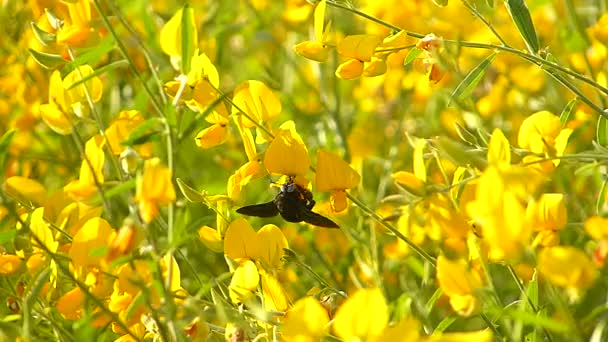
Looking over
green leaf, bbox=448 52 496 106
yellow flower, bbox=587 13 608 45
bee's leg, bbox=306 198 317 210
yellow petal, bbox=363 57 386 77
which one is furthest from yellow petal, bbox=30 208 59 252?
yellow flower, bbox=587 13 608 45

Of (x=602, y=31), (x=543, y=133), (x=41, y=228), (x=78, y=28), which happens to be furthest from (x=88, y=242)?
(x=602, y=31)

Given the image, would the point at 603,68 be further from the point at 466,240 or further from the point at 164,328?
the point at 164,328

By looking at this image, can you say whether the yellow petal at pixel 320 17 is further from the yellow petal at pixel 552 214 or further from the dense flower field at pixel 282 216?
the yellow petal at pixel 552 214

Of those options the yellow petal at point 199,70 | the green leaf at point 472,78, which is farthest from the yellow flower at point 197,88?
the green leaf at point 472,78

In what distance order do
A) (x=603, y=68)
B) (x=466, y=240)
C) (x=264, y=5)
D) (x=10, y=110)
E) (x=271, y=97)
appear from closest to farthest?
(x=466, y=240), (x=271, y=97), (x=603, y=68), (x=10, y=110), (x=264, y=5)

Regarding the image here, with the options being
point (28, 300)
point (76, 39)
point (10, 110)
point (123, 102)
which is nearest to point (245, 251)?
point (28, 300)

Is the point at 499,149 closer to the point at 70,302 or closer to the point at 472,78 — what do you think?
the point at 472,78
